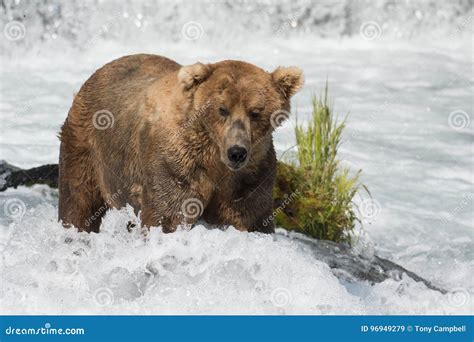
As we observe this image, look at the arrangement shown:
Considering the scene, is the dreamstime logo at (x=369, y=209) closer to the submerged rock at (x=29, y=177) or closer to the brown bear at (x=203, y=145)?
the submerged rock at (x=29, y=177)

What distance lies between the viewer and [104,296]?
500 centimetres

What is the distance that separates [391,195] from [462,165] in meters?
1.64

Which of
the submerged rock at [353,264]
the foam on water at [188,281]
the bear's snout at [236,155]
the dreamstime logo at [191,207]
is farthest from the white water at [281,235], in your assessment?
the bear's snout at [236,155]

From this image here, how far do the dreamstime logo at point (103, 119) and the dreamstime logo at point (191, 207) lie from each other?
2.76 ft

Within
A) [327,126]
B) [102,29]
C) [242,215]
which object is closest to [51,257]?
[242,215]

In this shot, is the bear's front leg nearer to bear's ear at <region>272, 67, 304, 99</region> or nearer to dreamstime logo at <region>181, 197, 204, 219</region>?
dreamstime logo at <region>181, 197, 204, 219</region>

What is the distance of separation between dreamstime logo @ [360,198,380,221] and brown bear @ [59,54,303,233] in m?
3.72

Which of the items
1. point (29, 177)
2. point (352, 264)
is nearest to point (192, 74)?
point (352, 264)

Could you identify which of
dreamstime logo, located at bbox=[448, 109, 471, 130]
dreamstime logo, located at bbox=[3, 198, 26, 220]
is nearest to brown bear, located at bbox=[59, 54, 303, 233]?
dreamstime logo, located at bbox=[3, 198, 26, 220]

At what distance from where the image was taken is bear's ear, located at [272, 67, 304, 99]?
16.7ft

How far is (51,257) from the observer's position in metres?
5.48

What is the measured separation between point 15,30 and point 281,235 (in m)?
9.89

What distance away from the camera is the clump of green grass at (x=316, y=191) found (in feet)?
23.1

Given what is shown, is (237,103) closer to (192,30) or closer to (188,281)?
(188,281)
